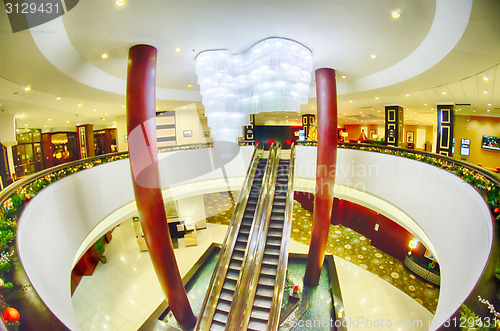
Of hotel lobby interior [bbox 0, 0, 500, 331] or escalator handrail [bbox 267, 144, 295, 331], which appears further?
escalator handrail [bbox 267, 144, 295, 331]

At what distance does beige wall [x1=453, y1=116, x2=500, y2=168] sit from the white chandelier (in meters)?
14.1

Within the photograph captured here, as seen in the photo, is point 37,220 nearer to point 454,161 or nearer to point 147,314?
point 147,314

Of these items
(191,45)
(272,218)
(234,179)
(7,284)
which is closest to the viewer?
(7,284)

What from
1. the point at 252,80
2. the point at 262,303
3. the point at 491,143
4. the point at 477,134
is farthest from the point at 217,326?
the point at 477,134

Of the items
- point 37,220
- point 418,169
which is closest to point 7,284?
point 37,220

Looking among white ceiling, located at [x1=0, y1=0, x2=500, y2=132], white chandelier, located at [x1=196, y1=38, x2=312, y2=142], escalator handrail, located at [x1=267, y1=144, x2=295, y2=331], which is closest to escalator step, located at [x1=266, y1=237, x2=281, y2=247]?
escalator handrail, located at [x1=267, y1=144, x2=295, y2=331]

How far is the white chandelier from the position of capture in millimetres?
5004

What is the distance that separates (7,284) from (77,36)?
4.54 m

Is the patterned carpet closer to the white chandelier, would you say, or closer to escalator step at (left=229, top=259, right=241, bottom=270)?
escalator step at (left=229, top=259, right=241, bottom=270)

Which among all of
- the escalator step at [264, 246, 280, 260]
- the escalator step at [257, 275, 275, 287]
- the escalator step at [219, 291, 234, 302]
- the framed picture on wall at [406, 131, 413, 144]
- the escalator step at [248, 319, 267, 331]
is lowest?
the escalator step at [248, 319, 267, 331]

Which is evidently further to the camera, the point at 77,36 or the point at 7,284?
the point at 77,36

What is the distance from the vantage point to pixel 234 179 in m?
13.6

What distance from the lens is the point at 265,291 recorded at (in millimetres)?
6977

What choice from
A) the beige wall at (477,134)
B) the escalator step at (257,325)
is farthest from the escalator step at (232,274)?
the beige wall at (477,134)
